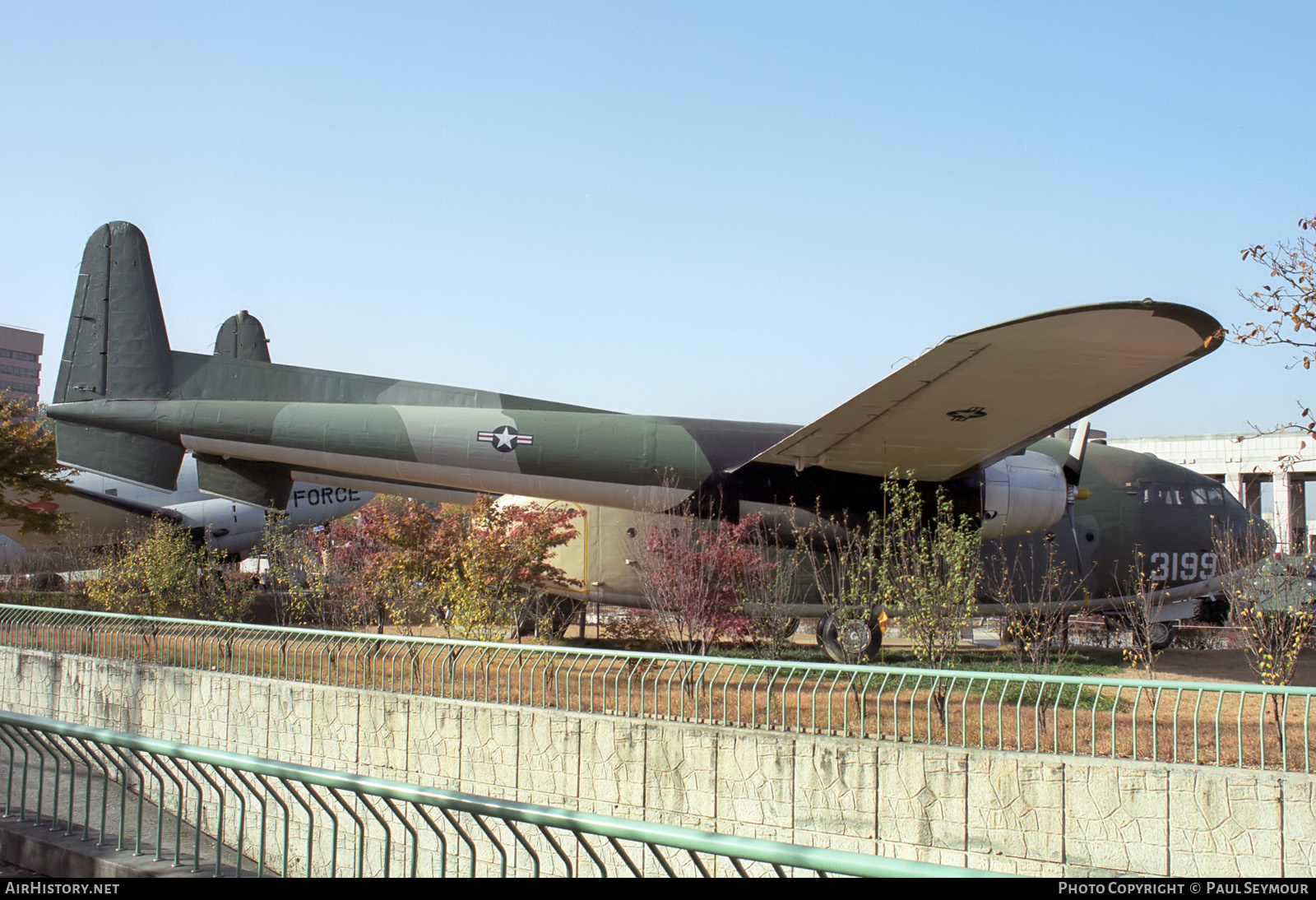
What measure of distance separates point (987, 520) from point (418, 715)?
35.2 feet

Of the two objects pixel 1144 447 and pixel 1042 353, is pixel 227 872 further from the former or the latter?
pixel 1144 447

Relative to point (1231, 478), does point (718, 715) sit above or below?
below

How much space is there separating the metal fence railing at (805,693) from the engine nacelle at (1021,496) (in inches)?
201

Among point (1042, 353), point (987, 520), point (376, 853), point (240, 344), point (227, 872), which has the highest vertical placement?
point (240, 344)

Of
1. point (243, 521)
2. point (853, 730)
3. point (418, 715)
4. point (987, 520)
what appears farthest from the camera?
point (243, 521)

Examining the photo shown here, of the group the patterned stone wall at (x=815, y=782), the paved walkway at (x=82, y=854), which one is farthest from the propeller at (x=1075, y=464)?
the paved walkway at (x=82, y=854)

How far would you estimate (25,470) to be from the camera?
92.3ft

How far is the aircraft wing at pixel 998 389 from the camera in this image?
11.7 metres

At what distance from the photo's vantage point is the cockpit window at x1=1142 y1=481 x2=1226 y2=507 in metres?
20.4

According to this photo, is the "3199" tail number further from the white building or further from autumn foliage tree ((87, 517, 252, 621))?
the white building

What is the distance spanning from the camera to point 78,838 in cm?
667

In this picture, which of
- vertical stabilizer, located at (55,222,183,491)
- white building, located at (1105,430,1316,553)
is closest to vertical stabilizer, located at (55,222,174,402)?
vertical stabilizer, located at (55,222,183,491)

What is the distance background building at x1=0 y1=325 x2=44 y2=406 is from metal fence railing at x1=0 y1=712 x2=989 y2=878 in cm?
14230
